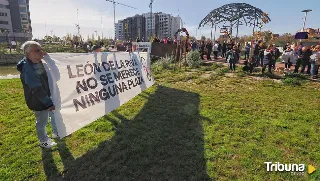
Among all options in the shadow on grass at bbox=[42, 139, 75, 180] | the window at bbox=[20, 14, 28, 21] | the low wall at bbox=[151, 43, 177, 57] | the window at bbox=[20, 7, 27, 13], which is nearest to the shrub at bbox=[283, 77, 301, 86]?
the shadow on grass at bbox=[42, 139, 75, 180]

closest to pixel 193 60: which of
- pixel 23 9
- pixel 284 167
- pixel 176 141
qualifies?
pixel 176 141

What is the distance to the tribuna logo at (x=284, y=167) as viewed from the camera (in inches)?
159

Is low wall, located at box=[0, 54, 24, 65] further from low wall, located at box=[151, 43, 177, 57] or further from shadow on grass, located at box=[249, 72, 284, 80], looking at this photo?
shadow on grass, located at box=[249, 72, 284, 80]

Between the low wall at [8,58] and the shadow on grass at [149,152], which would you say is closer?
the shadow on grass at [149,152]

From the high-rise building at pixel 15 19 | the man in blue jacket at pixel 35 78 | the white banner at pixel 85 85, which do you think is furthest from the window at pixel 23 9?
the man in blue jacket at pixel 35 78

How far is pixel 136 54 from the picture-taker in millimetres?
8789

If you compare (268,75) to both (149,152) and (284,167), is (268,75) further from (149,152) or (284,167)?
(149,152)

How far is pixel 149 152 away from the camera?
4617 mm

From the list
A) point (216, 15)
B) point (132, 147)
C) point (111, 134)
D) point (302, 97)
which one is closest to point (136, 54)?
point (111, 134)

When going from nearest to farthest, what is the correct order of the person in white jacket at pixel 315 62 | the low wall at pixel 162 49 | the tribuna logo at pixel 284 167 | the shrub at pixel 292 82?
1. the tribuna logo at pixel 284 167
2. the shrub at pixel 292 82
3. the person in white jacket at pixel 315 62
4. the low wall at pixel 162 49

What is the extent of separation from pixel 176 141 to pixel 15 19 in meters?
122

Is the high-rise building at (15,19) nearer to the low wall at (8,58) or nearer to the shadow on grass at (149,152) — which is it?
the low wall at (8,58)

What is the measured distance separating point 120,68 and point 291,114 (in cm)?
531

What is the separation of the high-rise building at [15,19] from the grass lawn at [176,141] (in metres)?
108
